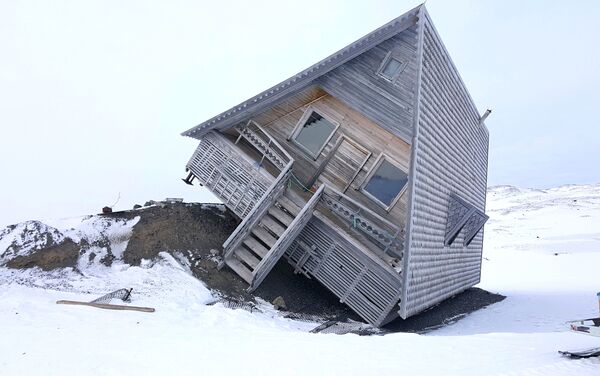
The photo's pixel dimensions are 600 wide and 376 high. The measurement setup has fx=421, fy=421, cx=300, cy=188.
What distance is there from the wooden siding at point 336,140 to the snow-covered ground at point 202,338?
4.52 m

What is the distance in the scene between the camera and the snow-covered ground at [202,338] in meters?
5.61

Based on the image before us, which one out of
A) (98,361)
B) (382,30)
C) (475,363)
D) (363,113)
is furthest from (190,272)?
(382,30)

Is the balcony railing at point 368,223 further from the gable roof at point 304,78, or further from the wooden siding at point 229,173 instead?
the gable roof at point 304,78

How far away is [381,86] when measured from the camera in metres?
12.4

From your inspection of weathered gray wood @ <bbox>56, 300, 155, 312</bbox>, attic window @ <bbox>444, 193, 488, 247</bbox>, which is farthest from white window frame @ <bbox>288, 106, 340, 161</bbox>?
weathered gray wood @ <bbox>56, 300, 155, 312</bbox>

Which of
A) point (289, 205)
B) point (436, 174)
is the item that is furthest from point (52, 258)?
point (436, 174)

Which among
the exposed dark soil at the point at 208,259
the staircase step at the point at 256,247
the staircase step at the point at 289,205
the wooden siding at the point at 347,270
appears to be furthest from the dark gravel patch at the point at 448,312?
the staircase step at the point at 289,205

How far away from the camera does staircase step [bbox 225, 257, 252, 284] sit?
1190cm

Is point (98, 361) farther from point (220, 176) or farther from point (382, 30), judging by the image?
point (382, 30)

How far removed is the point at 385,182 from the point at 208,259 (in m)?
5.89

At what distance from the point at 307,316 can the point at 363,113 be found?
19.9 feet

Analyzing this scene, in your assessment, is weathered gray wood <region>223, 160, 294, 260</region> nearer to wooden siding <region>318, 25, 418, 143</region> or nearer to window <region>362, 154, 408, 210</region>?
window <region>362, 154, 408, 210</region>

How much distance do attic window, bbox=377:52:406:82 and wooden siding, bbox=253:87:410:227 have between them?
5.11 ft

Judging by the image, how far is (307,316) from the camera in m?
11.2
